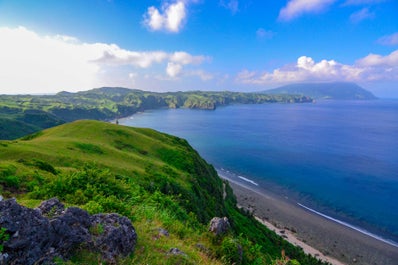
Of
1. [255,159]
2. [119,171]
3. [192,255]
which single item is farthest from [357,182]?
[192,255]

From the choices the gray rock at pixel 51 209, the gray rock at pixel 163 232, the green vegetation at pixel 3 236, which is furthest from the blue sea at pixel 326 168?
the green vegetation at pixel 3 236

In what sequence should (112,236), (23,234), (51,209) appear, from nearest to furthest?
(23,234), (112,236), (51,209)

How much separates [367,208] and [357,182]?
826 inches

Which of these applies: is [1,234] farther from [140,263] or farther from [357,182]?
[357,182]

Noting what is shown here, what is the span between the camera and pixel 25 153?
29391 millimetres

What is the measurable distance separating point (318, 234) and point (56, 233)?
69.9m

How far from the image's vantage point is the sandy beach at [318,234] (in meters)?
53.3

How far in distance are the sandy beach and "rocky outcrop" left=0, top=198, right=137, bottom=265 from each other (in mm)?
57209

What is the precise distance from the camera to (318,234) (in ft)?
204

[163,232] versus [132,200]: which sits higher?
[163,232]

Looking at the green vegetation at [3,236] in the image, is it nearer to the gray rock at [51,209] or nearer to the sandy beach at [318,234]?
the gray rock at [51,209]

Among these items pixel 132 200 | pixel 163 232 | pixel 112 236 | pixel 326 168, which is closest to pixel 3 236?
pixel 112 236

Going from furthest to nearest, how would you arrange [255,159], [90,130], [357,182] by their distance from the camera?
[255,159], [357,182], [90,130]

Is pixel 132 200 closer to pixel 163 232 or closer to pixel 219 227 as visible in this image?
pixel 163 232
